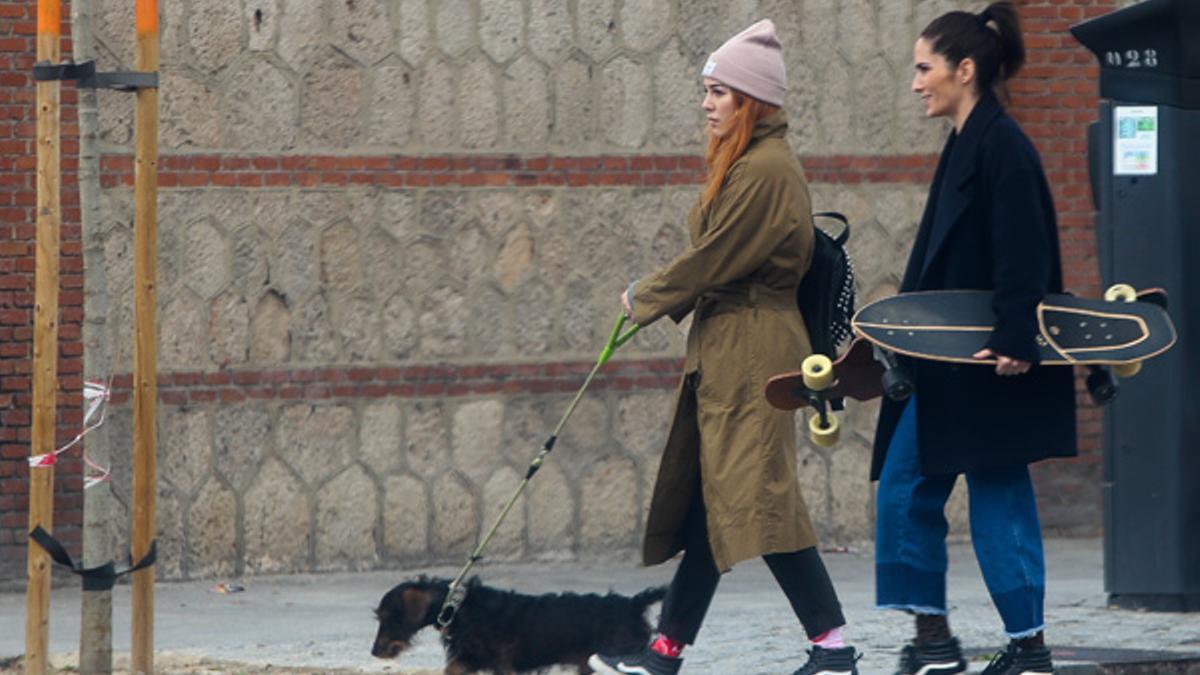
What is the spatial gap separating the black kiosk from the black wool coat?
1966mm

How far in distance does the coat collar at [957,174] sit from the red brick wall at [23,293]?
13.7ft

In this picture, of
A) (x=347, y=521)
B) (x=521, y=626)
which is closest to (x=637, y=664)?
(x=521, y=626)

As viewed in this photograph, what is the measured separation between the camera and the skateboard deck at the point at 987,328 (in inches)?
253

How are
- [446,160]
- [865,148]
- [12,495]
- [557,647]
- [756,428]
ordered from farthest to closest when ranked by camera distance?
[865,148]
[446,160]
[12,495]
[557,647]
[756,428]

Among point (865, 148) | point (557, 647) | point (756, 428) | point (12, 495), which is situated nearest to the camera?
point (756, 428)

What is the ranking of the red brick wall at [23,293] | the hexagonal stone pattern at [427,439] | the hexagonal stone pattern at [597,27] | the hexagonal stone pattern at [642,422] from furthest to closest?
the hexagonal stone pattern at [642,422] < the hexagonal stone pattern at [597,27] < the hexagonal stone pattern at [427,439] < the red brick wall at [23,293]

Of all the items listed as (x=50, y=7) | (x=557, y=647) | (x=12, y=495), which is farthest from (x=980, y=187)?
(x=12, y=495)

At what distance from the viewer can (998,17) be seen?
6758 mm

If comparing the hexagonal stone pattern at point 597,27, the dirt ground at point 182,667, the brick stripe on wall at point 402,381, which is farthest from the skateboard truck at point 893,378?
the hexagonal stone pattern at point 597,27

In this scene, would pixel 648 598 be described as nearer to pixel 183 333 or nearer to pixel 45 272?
pixel 45 272

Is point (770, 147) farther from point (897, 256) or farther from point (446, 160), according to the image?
point (897, 256)

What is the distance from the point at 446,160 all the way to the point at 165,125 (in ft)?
4.10

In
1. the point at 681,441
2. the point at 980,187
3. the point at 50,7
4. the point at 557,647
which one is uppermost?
the point at 50,7

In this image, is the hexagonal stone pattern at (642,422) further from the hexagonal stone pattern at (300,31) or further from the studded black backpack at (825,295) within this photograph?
the studded black backpack at (825,295)
